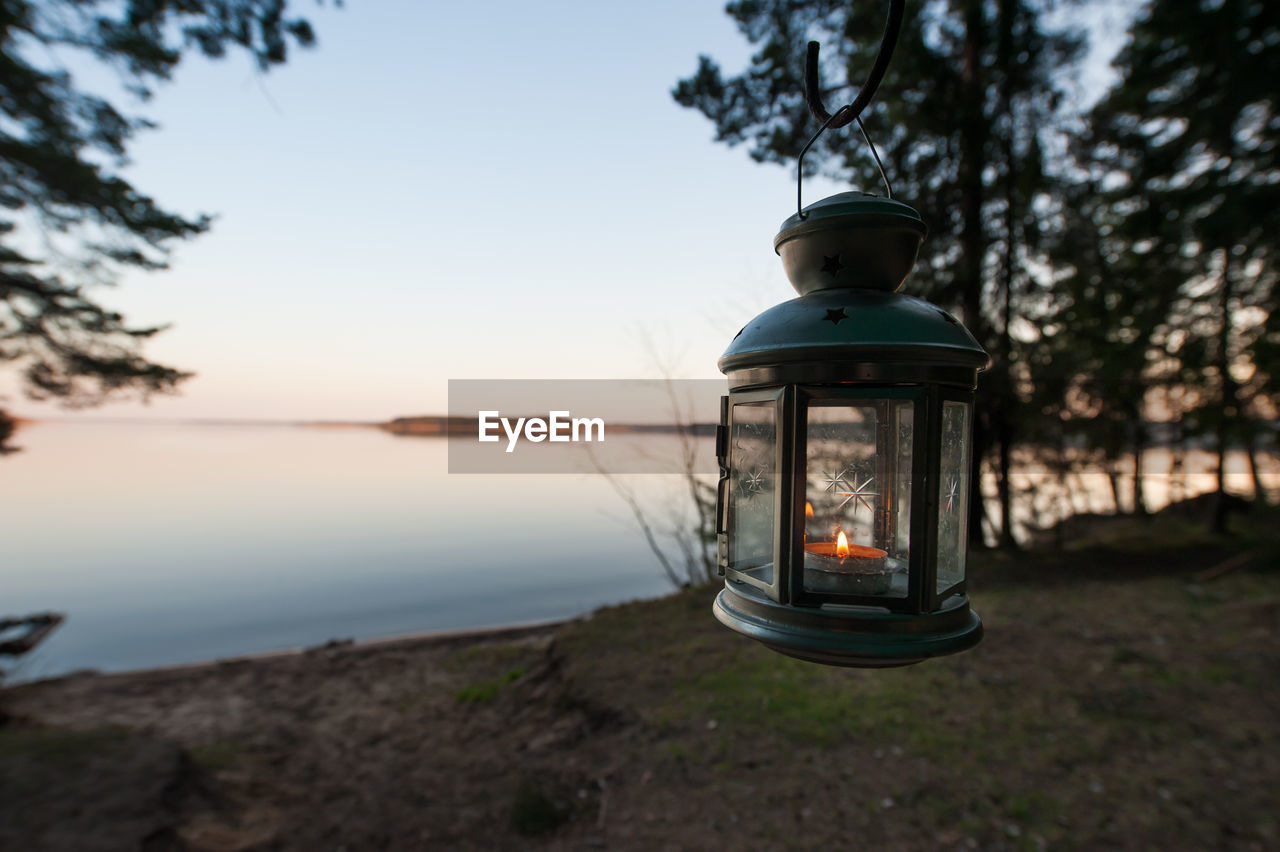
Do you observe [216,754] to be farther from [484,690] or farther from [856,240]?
[856,240]

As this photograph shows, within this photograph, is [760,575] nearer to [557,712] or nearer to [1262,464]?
[557,712]

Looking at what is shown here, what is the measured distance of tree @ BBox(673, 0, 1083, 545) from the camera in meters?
6.37

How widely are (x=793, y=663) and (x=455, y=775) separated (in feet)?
8.88

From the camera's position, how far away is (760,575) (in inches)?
60.7

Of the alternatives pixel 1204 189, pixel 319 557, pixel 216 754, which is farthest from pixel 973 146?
pixel 319 557

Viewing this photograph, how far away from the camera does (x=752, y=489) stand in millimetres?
1592

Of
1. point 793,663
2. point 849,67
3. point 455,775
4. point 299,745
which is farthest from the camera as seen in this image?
point 849,67

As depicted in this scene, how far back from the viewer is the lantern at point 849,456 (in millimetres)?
1273

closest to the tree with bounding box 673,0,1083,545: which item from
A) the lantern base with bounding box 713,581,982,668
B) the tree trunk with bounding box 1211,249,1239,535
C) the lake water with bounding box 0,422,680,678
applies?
the tree trunk with bounding box 1211,249,1239,535

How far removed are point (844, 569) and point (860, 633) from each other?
0.23 meters

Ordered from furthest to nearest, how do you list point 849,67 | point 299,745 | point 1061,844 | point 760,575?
1. point 849,67
2. point 299,745
3. point 1061,844
4. point 760,575

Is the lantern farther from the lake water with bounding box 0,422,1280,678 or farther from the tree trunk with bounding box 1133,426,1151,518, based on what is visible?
the tree trunk with bounding box 1133,426,1151,518

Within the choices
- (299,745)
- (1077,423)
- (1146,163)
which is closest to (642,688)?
(299,745)

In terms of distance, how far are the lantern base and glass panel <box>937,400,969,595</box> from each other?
12cm
